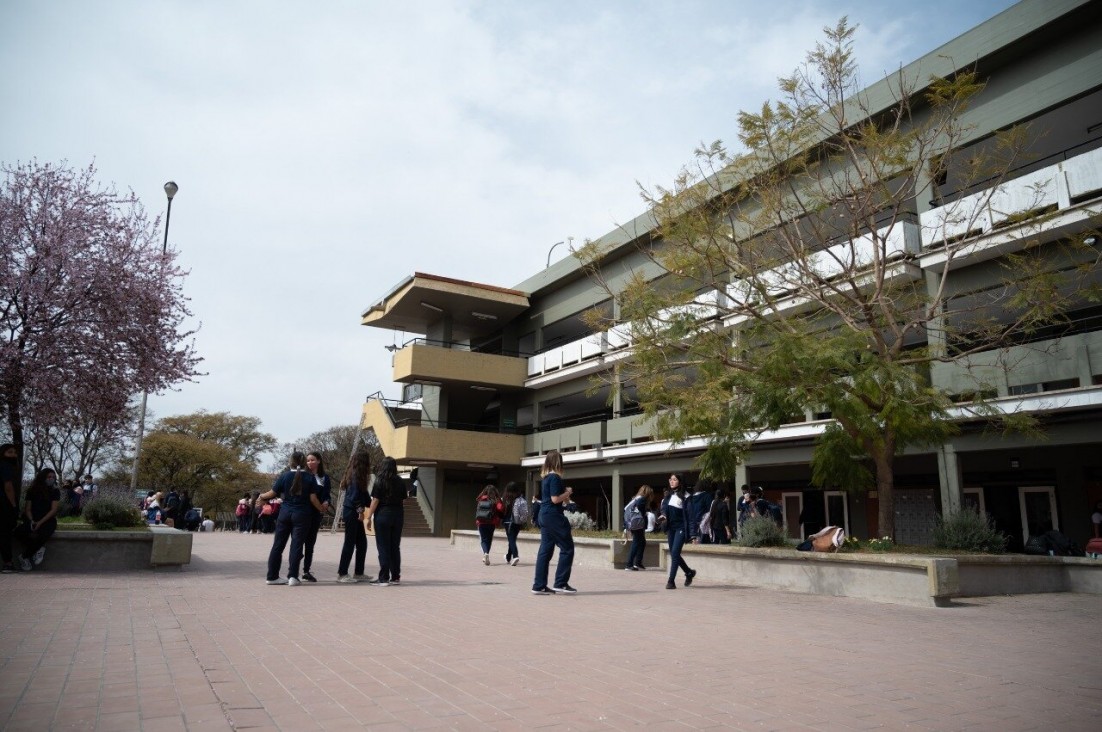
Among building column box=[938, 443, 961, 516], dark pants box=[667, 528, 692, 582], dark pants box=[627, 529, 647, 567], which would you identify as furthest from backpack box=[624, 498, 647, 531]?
building column box=[938, 443, 961, 516]

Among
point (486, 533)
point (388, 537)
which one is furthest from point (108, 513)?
point (486, 533)

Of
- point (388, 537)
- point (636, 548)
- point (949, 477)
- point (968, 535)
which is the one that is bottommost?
point (636, 548)

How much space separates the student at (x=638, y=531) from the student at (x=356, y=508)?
18.5ft

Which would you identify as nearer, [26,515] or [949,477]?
[26,515]

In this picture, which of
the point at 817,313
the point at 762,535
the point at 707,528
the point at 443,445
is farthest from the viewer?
the point at 443,445

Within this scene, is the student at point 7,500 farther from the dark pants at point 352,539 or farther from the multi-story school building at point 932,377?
the multi-story school building at point 932,377

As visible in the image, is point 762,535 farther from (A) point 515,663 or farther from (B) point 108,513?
(B) point 108,513

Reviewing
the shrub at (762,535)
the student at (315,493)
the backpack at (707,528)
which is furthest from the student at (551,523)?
the backpack at (707,528)

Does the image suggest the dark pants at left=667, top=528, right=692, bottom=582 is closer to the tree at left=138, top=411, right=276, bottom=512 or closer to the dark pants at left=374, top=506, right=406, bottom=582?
the dark pants at left=374, top=506, right=406, bottom=582

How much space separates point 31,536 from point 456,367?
2399cm

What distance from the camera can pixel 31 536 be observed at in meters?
11.0

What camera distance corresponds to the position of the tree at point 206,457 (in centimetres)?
5916

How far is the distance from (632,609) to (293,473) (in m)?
4.99

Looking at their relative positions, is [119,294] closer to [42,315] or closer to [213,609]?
[42,315]
